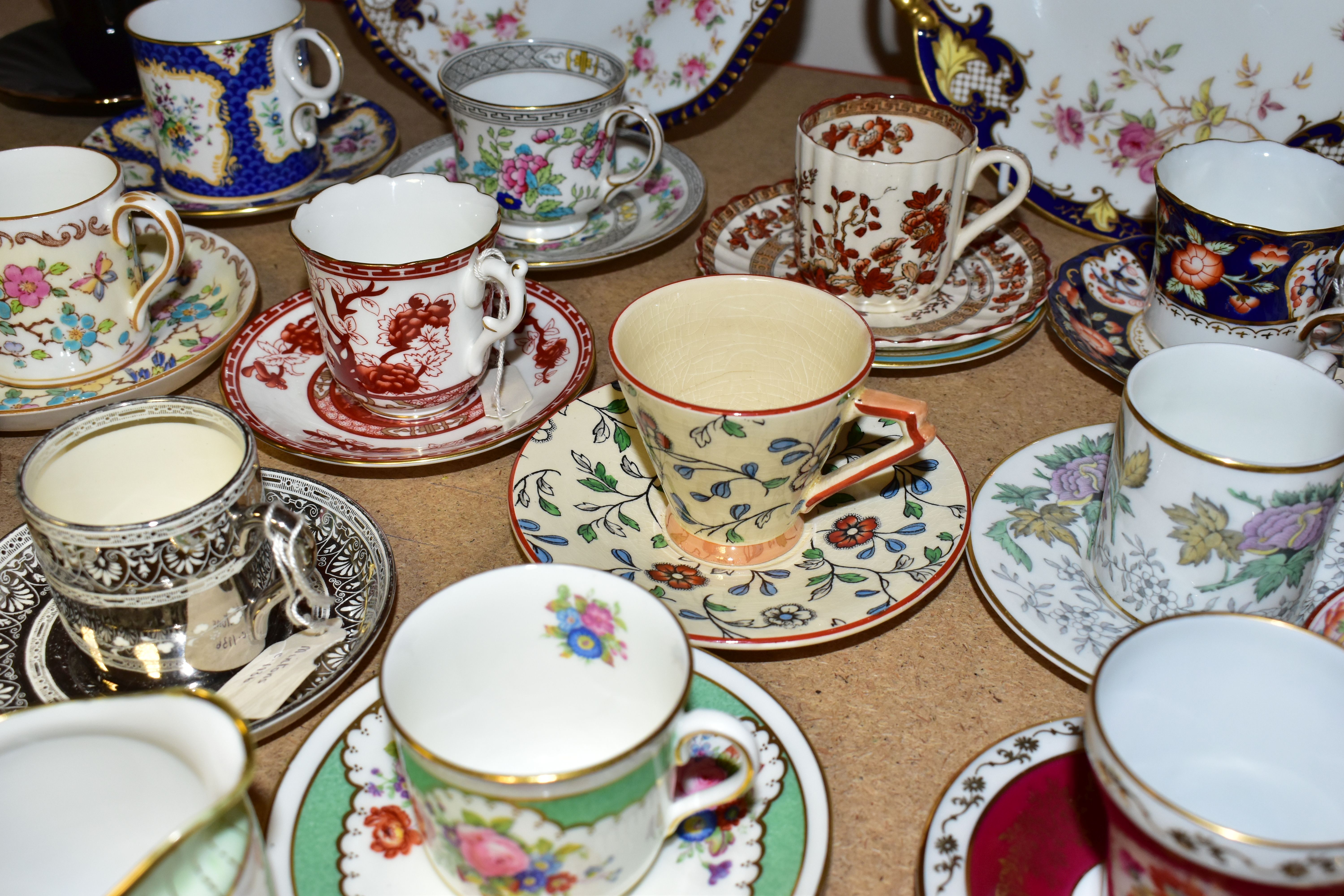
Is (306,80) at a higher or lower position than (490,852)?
higher

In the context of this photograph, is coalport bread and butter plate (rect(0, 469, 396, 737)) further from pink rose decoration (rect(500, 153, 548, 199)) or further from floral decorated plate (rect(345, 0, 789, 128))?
floral decorated plate (rect(345, 0, 789, 128))

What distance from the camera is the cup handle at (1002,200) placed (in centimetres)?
104

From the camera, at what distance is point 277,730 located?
0.67 meters

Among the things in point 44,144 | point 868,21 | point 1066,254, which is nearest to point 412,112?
point 44,144

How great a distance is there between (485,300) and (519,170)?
26 centimetres

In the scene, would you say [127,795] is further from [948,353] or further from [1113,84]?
[1113,84]

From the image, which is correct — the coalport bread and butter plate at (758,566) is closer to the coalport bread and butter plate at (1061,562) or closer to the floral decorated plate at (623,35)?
the coalport bread and butter plate at (1061,562)

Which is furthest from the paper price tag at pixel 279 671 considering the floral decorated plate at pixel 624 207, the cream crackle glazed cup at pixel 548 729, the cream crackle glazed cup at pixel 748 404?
the floral decorated plate at pixel 624 207

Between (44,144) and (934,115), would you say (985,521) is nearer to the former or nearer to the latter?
(934,115)

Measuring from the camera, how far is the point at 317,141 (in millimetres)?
1283

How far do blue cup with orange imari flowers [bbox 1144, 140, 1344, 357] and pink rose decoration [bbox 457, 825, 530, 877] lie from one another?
2.48 ft

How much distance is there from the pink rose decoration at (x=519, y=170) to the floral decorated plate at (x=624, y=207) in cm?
3

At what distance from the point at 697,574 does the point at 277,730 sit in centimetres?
A: 30

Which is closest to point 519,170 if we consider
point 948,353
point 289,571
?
point 948,353
